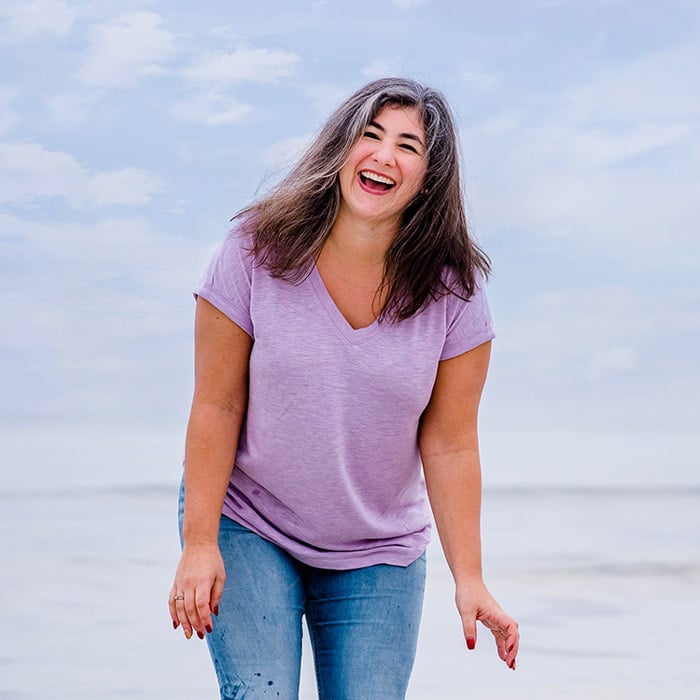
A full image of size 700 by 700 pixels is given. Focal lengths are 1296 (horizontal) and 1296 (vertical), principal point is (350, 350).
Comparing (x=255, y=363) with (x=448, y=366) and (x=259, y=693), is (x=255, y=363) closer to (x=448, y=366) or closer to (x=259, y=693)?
(x=448, y=366)

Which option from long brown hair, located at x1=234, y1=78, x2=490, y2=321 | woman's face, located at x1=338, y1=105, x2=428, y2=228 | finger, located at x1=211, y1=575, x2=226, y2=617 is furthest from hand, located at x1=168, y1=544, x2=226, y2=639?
woman's face, located at x1=338, y1=105, x2=428, y2=228

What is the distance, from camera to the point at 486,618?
84.4 inches

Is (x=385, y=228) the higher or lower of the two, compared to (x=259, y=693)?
higher

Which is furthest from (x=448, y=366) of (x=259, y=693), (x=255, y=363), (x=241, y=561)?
(x=259, y=693)

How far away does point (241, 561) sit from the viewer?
84.2 inches

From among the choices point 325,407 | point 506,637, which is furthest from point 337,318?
point 506,637

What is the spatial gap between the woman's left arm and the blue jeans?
3.6 inches

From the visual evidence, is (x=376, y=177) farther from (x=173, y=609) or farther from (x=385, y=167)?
(x=173, y=609)

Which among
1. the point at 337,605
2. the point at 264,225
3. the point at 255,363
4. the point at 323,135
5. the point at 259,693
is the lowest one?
the point at 259,693

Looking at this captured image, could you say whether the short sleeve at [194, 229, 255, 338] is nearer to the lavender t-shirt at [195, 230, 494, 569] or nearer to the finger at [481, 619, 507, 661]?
the lavender t-shirt at [195, 230, 494, 569]

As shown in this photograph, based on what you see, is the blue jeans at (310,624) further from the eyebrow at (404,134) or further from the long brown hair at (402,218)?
the eyebrow at (404,134)

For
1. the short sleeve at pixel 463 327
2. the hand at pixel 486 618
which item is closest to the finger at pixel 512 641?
the hand at pixel 486 618

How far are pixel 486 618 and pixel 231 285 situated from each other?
27.3 inches

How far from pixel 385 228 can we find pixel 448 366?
10.2 inches
